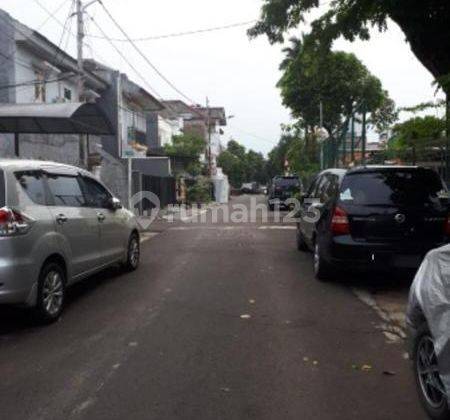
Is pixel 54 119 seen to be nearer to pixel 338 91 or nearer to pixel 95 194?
pixel 95 194

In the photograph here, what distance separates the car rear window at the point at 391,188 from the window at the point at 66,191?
348 cm

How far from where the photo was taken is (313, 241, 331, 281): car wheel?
880 centimetres

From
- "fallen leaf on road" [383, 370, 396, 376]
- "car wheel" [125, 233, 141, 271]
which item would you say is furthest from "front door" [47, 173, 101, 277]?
"fallen leaf on road" [383, 370, 396, 376]

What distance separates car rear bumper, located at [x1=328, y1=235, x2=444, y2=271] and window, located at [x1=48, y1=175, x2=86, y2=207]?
348 cm

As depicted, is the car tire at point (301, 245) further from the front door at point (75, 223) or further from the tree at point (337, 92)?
the tree at point (337, 92)

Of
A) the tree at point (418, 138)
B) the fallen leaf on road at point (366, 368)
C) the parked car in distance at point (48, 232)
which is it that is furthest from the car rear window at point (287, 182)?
the fallen leaf on road at point (366, 368)

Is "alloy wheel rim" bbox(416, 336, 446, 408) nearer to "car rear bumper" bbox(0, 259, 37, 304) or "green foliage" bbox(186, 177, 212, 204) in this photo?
"car rear bumper" bbox(0, 259, 37, 304)

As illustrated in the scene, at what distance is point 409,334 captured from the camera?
14.5 ft

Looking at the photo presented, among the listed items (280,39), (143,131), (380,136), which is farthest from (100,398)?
(143,131)

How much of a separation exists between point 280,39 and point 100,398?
30.1 ft

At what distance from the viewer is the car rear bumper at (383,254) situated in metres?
8.02

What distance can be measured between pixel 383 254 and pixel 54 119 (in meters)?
8.41

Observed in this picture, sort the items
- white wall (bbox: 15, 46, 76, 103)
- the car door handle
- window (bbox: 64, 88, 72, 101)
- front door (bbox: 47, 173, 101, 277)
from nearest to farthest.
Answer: the car door handle < front door (bbox: 47, 173, 101, 277) < white wall (bbox: 15, 46, 76, 103) < window (bbox: 64, 88, 72, 101)

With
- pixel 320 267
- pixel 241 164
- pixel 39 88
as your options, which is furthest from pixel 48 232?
pixel 241 164
